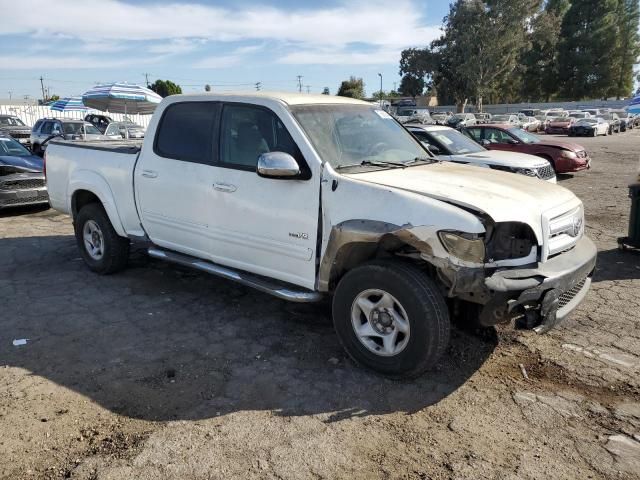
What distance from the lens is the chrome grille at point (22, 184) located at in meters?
10.0

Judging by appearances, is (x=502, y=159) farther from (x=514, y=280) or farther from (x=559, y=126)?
(x=559, y=126)

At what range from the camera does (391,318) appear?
3.72m

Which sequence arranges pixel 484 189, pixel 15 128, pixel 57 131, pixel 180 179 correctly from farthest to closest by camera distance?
pixel 15 128 → pixel 57 131 → pixel 180 179 → pixel 484 189

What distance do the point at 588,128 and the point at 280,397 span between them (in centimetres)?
3984

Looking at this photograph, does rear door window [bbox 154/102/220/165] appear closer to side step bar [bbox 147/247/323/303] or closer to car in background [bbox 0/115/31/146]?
side step bar [bbox 147/247/323/303]

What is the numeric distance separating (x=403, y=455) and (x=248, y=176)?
2.46 metres

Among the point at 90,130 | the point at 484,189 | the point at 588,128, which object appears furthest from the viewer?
the point at 588,128

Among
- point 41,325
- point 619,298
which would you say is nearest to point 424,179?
point 619,298

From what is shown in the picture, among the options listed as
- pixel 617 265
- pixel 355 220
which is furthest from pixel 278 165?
pixel 617 265

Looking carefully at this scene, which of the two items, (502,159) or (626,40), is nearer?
(502,159)

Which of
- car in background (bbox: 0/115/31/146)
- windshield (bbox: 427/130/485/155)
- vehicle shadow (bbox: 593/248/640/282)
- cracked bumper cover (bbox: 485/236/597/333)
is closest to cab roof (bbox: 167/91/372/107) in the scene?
cracked bumper cover (bbox: 485/236/597/333)

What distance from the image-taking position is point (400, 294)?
3.54 m

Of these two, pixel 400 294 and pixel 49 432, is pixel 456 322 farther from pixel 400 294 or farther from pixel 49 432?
pixel 49 432

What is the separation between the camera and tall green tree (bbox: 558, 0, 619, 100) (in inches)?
2638
